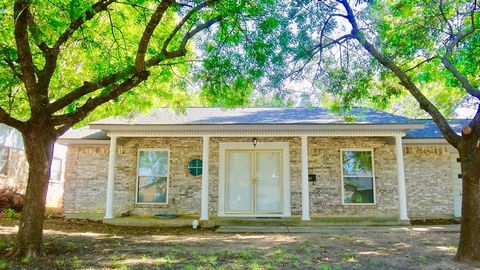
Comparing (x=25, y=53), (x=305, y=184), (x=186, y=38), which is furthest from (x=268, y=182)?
(x=25, y=53)

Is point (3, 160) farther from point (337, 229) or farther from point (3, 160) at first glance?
point (337, 229)

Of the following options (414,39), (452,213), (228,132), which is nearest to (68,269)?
(228,132)

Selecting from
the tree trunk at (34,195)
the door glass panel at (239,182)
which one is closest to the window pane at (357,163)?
the door glass panel at (239,182)

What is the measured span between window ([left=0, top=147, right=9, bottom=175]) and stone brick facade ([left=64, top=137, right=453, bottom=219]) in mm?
3866

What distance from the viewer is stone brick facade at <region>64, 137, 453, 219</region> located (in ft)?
A: 39.4

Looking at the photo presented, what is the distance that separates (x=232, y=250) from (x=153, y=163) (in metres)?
5.86

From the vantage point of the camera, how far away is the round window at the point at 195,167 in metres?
12.4

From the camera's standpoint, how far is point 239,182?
1227 cm

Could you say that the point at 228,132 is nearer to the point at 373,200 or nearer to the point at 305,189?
the point at 305,189

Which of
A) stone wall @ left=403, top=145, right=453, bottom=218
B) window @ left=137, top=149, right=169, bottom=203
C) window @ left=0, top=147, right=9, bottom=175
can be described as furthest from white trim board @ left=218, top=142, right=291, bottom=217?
window @ left=0, top=147, right=9, bottom=175

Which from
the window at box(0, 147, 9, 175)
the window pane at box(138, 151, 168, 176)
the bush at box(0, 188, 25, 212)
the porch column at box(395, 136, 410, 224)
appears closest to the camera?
the porch column at box(395, 136, 410, 224)

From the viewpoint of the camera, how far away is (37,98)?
6.90 metres

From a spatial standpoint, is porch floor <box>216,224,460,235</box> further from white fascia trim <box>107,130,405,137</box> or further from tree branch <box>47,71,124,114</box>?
tree branch <box>47,71,124,114</box>

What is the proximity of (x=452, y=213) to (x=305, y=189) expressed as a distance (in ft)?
16.3
